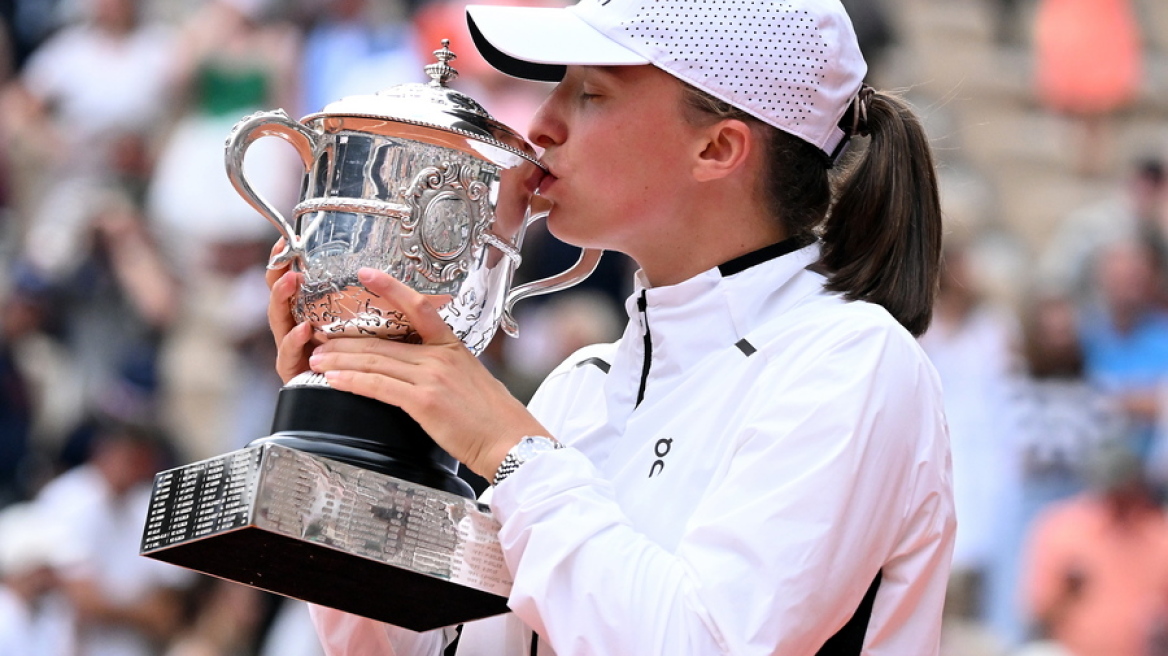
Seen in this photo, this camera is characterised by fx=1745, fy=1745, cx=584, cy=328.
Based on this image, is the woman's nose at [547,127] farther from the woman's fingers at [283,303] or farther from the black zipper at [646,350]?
the woman's fingers at [283,303]

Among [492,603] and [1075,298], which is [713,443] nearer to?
[492,603]

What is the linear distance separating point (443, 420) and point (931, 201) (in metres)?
0.68

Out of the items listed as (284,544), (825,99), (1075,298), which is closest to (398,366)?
(284,544)

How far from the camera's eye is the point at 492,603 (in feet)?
6.74

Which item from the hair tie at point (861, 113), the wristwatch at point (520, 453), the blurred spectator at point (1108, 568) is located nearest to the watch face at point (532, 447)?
the wristwatch at point (520, 453)

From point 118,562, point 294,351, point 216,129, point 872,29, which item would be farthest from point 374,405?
point 216,129

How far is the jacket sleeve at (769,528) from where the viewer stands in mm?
1832

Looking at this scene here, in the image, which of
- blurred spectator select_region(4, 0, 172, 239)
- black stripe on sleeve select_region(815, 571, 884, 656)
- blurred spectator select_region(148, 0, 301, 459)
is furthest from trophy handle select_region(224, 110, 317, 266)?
blurred spectator select_region(4, 0, 172, 239)

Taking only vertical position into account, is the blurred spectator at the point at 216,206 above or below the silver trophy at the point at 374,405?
below

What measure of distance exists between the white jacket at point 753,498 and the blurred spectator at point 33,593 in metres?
4.00

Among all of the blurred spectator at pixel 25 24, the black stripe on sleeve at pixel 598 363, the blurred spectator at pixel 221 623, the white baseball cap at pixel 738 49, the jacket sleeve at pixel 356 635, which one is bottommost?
the blurred spectator at pixel 221 623

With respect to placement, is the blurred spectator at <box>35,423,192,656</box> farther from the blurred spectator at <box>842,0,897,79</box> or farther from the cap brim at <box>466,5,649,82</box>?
the cap brim at <box>466,5,649,82</box>

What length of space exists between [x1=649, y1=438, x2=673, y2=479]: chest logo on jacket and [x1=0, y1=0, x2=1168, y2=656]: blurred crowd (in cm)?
350

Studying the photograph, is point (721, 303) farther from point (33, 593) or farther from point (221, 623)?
point (33, 593)
